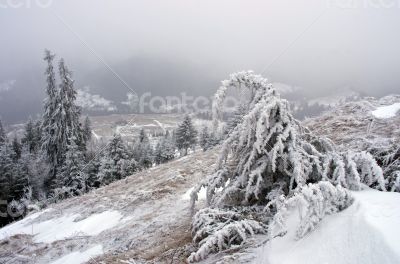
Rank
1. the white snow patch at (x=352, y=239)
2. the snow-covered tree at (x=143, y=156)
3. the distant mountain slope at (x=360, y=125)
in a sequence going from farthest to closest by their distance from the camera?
the snow-covered tree at (x=143, y=156), the distant mountain slope at (x=360, y=125), the white snow patch at (x=352, y=239)

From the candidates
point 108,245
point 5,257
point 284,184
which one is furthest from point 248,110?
point 5,257

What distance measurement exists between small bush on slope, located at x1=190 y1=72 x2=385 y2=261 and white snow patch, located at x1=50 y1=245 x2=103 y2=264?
2.68m

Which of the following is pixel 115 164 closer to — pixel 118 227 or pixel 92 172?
pixel 92 172

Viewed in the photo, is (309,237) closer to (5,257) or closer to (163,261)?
(163,261)

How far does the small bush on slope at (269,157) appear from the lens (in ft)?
18.3

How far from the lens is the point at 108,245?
7816 mm

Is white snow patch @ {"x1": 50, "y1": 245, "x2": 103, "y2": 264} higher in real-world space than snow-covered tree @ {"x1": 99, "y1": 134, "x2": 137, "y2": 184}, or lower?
higher

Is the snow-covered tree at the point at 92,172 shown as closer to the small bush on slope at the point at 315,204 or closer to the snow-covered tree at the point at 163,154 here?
the snow-covered tree at the point at 163,154

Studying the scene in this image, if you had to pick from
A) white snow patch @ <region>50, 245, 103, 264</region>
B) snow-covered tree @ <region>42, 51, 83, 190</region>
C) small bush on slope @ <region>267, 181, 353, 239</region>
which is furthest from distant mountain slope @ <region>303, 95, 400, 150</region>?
snow-covered tree @ <region>42, 51, 83, 190</region>

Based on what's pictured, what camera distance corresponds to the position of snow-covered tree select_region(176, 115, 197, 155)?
7219cm

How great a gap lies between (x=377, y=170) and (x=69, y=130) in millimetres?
42778

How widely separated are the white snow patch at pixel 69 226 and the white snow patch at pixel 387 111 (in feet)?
23.6

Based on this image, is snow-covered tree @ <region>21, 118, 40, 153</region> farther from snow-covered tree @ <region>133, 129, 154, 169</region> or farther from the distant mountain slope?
the distant mountain slope

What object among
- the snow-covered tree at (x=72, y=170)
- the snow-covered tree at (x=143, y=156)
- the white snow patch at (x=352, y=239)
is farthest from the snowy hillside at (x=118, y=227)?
the snow-covered tree at (x=143, y=156)
